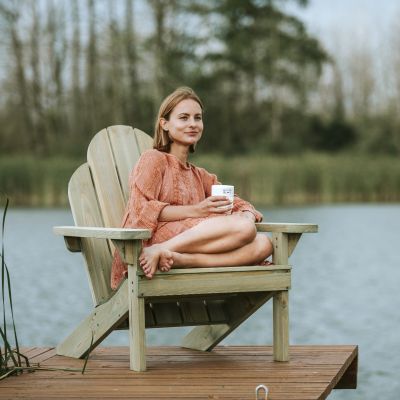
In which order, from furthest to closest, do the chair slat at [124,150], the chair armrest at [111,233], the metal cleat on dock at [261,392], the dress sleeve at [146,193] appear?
1. the chair slat at [124,150]
2. the dress sleeve at [146,193]
3. the chair armrest at [111,233]
4. the metal cleat on dock at [261,392]

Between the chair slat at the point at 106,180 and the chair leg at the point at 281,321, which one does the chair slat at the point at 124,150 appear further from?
the chair leg at the point at 281,321

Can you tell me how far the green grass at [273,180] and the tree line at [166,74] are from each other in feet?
18.6

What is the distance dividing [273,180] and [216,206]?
1511 cm

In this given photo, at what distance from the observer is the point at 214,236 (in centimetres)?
315

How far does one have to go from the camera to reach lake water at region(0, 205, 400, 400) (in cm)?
667

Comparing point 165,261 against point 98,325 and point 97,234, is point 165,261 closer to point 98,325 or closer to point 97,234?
point 97,234

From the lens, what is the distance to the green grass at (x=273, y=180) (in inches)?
703

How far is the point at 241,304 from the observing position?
3539mm

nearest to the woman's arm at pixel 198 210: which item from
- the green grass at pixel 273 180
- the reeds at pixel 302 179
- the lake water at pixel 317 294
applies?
the lake water at pixel 317 294

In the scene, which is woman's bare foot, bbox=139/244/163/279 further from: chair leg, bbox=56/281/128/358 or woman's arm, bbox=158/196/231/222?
woman's arm, bbox=158/196/231/222

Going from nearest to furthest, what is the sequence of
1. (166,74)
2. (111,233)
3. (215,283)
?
1. (111,233)
2. (215,283)
3. (166,74)

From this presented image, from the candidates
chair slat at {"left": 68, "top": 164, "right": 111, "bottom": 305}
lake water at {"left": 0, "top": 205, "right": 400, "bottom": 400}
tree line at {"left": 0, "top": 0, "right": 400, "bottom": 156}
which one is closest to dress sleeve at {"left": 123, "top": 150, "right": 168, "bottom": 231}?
chair slat at {"left": 68, "top": 164, "right": 111, "bottom": 305}

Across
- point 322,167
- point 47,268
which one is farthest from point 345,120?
point 47,268

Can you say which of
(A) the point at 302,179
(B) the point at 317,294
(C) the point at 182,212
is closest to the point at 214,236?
(C) the point at 182,212
